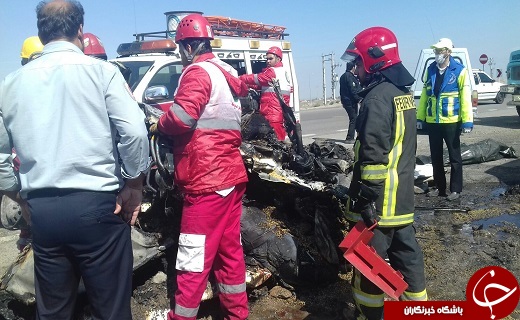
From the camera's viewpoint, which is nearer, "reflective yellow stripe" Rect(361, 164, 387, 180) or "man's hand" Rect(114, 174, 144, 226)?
"man's hand" Rect(114, 174, 144, 226)

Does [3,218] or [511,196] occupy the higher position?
[3,218]

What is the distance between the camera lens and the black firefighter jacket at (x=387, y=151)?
289 cm

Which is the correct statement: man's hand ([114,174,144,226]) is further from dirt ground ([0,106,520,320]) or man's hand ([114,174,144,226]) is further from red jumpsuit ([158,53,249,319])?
dirt ground ([0,106,520,320])

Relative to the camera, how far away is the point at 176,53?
7488 millimetres

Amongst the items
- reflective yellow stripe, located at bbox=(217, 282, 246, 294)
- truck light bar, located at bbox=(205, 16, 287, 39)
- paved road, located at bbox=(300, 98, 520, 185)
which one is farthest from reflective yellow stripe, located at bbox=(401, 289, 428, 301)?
truck light bar, located at bbox=(205, 16, 287, 39)

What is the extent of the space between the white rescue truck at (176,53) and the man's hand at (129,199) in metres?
2.41

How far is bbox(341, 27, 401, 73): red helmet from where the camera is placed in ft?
10.0

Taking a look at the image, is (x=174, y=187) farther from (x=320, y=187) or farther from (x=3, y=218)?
(x=3, y=218)

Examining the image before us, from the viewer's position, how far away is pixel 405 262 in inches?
124

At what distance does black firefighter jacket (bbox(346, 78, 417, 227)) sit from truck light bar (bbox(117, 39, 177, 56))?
508cm

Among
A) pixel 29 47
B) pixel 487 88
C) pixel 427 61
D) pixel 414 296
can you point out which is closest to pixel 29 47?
pixel 29 47

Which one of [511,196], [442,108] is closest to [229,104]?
[442,108]

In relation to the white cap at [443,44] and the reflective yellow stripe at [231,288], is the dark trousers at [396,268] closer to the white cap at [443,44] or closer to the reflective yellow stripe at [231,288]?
the reflective yellow stripe at [231,288]

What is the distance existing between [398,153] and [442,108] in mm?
3368
